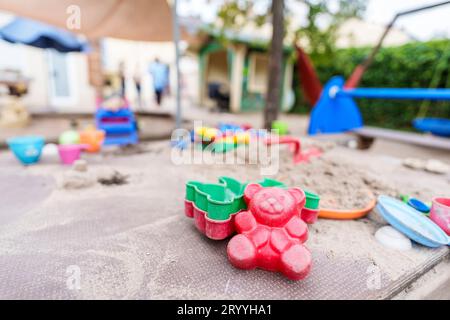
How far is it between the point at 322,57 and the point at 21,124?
18.7 ft

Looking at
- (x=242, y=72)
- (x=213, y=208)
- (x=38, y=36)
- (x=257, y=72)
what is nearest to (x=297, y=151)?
(x=213, y=208)

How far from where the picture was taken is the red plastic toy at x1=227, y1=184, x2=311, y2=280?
3.67 ft

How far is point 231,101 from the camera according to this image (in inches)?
315

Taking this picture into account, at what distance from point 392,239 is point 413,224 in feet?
0.43

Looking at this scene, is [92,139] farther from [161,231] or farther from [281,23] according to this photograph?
[281,23]

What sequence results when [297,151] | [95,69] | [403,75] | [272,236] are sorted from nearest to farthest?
[272,236] < [297,151] < [403,75] < [95,69]

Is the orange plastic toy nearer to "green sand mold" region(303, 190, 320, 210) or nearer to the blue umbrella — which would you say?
"green sand mold" region(303, 190, 320, 210)

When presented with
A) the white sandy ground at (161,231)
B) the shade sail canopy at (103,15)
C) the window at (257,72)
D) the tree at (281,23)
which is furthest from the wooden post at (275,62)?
the window at (257,72)

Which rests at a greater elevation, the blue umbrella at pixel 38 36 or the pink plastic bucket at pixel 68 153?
the blue umbrella at pixel 38 36

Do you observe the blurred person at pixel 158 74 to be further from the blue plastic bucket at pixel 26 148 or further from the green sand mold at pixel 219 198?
the green sand mold at pixel 219 198

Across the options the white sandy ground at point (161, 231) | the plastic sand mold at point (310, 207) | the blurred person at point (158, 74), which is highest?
the blurred person at point (158, 74)

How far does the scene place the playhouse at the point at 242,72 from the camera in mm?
7477

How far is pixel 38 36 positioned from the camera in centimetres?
479

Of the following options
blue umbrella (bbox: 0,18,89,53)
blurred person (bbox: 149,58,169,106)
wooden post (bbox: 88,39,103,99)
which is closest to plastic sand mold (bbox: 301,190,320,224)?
blue umbrella (bbox: 0,18,89,53)
